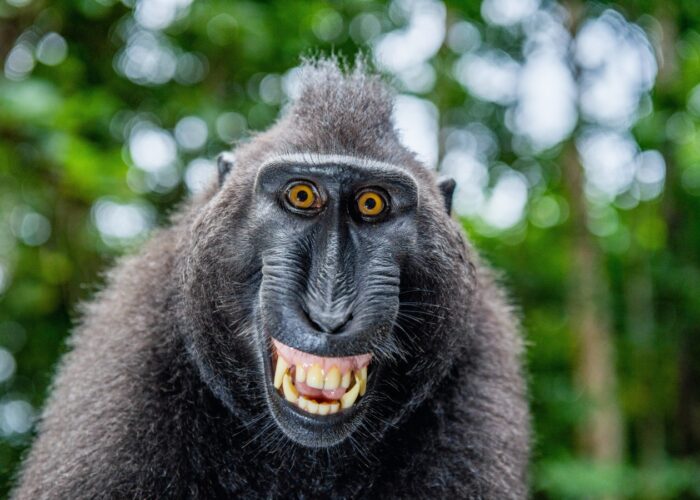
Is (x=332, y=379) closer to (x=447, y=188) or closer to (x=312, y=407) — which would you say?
(x=312, y=407)

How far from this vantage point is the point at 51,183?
6941mm

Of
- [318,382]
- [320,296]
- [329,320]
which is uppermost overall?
[320,296]

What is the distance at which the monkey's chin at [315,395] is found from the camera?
366 cm

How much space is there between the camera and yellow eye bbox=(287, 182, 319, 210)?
3.89 m

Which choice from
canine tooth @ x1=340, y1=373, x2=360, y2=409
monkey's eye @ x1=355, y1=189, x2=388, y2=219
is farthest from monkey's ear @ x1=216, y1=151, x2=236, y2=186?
canine tooth @ x1=340, y1=373, x2=360, y2=409

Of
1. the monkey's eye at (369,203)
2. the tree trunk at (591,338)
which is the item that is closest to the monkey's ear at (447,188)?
the monkey's eye at (369,203)

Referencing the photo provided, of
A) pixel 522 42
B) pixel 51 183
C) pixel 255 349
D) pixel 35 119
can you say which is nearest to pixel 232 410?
pixel 255 349

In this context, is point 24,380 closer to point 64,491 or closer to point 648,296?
point 64,491

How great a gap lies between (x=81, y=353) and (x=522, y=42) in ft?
31.0

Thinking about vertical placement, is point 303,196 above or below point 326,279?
above

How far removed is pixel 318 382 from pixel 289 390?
7.2 inches

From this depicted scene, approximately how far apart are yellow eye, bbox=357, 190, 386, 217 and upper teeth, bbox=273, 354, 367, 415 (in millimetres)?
753

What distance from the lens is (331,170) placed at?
3.89 m

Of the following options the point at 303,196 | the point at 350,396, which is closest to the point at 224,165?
the point at 303,196
